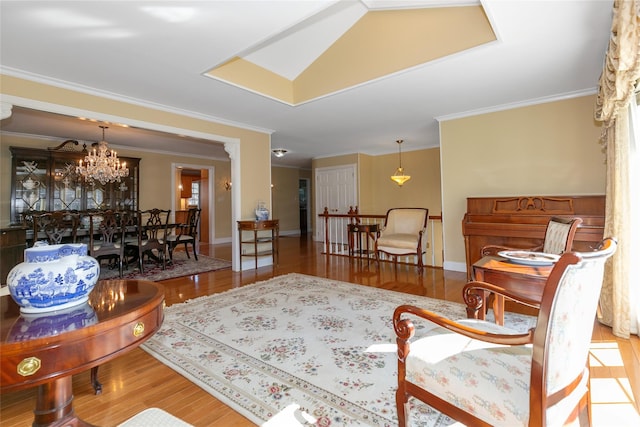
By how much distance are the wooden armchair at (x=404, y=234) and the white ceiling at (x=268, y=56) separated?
1.59 m

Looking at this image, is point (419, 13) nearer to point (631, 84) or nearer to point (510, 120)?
point (631, 84)

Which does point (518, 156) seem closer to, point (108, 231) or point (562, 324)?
point (562, 324)

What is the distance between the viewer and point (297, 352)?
2.10 m

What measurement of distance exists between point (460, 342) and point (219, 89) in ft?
11.5

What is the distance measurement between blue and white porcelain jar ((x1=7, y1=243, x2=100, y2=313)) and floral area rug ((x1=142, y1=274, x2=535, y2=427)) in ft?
3.40

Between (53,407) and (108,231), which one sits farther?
(108,231)

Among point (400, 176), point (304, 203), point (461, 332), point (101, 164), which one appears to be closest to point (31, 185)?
point (101, 164)

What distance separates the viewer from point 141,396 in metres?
1.65

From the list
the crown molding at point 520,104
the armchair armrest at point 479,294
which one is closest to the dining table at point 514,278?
the armchair armrest at point 479,294

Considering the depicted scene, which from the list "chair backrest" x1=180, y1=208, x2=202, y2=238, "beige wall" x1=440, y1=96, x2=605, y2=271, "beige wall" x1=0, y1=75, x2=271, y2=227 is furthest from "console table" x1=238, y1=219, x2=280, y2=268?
"beige wall" x1=440, y1=96, x2=605, y2=271

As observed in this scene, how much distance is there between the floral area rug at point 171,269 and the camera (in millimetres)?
4359

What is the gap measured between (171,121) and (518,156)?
4.96 metres

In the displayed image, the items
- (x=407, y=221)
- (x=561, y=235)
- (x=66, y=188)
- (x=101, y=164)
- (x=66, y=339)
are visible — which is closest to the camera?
(x=66, y=339)

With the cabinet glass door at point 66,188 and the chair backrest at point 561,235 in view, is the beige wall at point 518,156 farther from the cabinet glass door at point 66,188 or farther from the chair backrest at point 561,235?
the cabinet glass door at point 66,188
